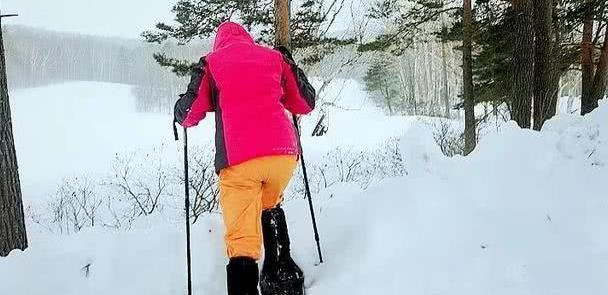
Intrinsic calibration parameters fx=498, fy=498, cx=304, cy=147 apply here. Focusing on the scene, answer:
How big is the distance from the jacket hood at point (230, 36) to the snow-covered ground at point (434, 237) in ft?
4.35

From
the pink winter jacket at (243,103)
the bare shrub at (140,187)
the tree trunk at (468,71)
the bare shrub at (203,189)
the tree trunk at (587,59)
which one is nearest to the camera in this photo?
the pink winter jacket at (243,103)

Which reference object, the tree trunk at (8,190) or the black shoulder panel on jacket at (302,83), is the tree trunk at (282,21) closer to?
the tree trunk at (8,190)

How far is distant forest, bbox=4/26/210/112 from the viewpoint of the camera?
2032 inches

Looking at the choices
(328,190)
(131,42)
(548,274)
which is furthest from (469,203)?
(131,42)

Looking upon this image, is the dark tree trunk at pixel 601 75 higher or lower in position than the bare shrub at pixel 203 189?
higher

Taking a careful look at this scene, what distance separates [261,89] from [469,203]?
1.57m

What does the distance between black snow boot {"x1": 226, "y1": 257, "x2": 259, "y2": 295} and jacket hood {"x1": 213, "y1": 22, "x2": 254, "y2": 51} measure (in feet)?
4.34

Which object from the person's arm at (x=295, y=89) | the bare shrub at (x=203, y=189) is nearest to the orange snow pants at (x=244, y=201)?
the person's arm at (x=295, y=89)

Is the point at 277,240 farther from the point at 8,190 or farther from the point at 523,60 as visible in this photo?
the point at 523,60

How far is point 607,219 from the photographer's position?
2.94 meters

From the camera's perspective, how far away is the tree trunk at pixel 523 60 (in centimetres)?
705

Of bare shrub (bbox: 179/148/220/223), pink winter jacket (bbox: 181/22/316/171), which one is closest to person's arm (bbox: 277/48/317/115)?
pink winter jacket (bbox: 181/22/316/171)

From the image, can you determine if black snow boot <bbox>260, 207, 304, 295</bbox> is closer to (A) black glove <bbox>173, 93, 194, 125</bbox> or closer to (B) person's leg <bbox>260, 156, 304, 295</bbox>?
(B) person's leg <bbox>260, 156, 304, 295</bbox>

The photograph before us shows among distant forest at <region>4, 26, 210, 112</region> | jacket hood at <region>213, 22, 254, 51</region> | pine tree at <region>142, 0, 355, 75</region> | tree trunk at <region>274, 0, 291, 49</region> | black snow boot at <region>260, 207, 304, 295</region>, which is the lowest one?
black snow boot at <region>260, 207, 304, 295</region>
